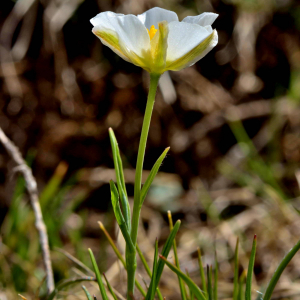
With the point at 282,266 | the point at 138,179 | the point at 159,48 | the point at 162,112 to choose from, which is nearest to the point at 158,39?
the point at 159,48

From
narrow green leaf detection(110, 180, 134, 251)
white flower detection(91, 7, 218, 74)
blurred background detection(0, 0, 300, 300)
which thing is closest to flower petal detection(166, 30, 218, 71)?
white flower detection(91, 7, 218, 74)

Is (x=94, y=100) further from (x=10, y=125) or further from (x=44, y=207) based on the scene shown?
(x=44, y=207)

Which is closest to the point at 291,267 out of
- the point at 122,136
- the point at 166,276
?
the point at 166,276

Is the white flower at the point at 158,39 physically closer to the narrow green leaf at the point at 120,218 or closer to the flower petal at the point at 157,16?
the flower petal at the point at 157,16

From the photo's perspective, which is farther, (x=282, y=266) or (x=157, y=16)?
(x=157, y=16)

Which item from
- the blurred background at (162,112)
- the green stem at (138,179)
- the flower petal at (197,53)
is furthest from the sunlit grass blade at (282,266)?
the blurred background at (162,112)

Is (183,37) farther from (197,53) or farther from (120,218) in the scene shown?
(120,218)

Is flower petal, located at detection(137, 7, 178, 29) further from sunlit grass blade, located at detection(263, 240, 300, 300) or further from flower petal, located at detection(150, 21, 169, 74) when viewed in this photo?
sunlit grass blade, located at detection(263, 240, 300, 300)
